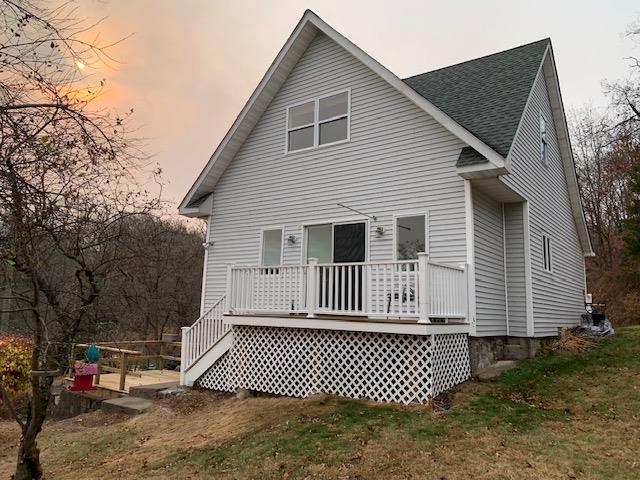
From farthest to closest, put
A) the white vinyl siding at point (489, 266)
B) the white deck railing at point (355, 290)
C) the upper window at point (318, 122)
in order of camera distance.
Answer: the upper window at point (318, 122) < the white vinyl siding at point (489, 266) < the white deck railing at point (355, 290)

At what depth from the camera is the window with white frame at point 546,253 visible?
39.1ft

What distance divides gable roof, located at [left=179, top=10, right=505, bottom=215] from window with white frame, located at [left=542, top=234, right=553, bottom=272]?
185 inches

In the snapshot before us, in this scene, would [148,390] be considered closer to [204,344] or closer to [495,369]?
[204,344]

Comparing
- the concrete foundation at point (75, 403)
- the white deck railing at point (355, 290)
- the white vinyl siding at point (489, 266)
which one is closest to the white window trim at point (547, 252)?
the white vinyl siding at point (489, 266)

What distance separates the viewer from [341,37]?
1105 cm

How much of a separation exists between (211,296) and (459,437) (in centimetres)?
843

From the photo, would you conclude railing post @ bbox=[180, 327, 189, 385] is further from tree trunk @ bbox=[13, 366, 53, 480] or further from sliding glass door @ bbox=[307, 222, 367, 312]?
tree trunk @ bbox=[13, 366, 53, 480]

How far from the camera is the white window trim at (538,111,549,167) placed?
12414 millimetres

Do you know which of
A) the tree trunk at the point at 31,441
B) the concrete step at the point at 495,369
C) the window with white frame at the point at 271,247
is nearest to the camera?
the tree trunk at the point at 31,441

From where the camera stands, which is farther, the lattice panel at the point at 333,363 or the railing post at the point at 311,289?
the railing post at the point at 311,289

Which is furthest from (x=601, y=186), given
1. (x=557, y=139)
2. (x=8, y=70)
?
(x=8, y=70)

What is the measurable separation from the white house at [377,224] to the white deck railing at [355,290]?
4 cm

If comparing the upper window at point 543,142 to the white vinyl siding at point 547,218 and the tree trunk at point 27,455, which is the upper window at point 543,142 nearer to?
the white vinyl siding at point 547,218

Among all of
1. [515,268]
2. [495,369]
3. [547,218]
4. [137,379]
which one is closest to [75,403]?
[137,379]
